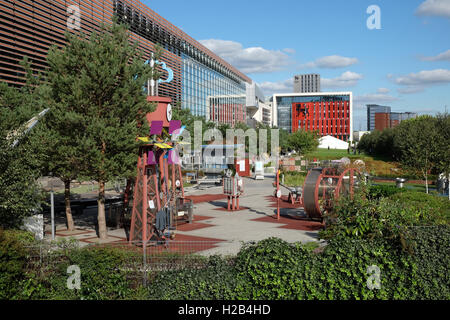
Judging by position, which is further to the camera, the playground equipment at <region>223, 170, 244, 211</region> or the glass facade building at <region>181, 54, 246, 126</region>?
the glass facade building at <region>181, 54, 246, 126</region>

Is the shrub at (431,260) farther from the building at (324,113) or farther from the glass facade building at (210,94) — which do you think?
the building at (324,113)

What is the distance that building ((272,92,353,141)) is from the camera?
177000 mm

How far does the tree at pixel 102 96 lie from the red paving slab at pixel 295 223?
8.81 metres

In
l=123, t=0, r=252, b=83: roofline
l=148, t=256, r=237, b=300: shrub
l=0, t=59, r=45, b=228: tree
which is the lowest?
l=148, t=256, r=237, b=300: shrub

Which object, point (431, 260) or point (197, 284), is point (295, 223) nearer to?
point (431, 260)

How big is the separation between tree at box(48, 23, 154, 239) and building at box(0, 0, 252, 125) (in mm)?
1663

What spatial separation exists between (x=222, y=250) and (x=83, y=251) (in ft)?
19.9

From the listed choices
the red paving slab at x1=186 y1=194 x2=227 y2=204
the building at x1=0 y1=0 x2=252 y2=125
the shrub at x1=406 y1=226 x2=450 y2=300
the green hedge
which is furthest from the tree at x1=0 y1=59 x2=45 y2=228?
the red paving slab at x1=186 y1=194 x2=227 y2=204

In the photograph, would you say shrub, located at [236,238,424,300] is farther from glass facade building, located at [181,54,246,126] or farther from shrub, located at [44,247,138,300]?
glass facade building, located at [181,54,246,126]

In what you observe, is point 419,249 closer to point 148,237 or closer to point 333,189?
point 148,237

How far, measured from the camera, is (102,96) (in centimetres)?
1645

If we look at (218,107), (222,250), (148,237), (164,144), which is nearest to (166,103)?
(164,144)

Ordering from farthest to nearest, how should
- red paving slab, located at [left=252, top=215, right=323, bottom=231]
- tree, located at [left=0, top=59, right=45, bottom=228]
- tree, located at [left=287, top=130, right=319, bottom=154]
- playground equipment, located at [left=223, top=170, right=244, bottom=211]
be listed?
tree, located at [left=287, top=130, right=319, bottom=154] → playground equipment, located at [left=223, top=170, right=244, bottom=211] → red paving slab, located at [left=252, top=215, right=323, bottom=231] → tree, located at [left=0, top=59, right=45, bottom=228]
